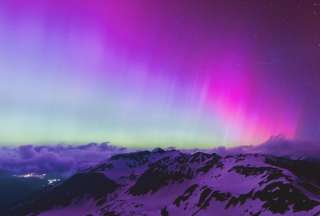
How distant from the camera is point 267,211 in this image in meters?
195

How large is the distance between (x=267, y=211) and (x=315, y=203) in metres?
25.7

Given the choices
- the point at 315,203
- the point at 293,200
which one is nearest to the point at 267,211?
the point at 293,200

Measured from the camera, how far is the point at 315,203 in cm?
17612

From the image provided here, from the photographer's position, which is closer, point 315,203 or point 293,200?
point 315,203

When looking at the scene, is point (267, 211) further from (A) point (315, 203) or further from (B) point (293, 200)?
(A) point (315, 203)

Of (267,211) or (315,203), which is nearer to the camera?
(315,203)

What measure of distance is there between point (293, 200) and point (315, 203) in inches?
574

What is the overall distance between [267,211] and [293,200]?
13.3 metres

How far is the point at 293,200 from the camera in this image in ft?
623
